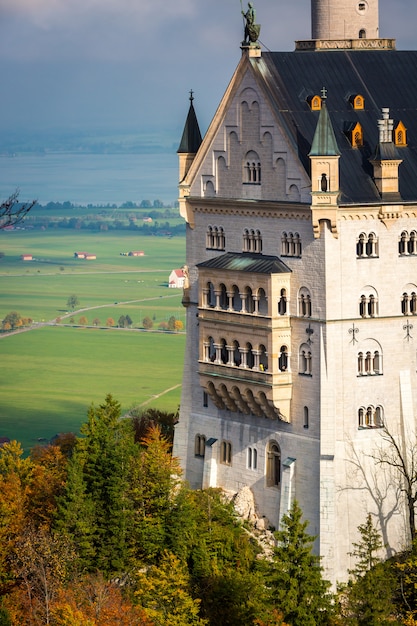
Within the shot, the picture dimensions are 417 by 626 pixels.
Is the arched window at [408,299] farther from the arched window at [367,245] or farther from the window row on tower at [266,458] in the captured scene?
the window row on tower at [266,458]

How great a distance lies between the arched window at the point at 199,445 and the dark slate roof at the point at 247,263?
8.42 m

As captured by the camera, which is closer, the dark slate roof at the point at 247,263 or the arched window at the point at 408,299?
the dark slate roof at the point at 247,263

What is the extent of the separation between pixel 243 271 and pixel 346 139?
7.13m

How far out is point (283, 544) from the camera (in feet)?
296

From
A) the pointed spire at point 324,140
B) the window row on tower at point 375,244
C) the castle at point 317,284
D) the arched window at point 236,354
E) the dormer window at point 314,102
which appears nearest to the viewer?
the pointed spire at point 324,140

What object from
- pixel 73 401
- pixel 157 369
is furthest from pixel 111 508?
pixel 157 369

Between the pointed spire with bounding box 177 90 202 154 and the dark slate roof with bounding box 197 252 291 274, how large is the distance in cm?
638

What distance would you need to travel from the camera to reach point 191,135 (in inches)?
3976

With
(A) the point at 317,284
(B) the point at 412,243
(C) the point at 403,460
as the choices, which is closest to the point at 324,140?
(A) the point at 317,284

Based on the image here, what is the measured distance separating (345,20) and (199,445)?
20434 millimetres

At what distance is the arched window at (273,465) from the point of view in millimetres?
94625

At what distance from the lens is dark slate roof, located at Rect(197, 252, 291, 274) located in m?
92.3

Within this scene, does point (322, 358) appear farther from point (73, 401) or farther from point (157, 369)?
point (157, 369)

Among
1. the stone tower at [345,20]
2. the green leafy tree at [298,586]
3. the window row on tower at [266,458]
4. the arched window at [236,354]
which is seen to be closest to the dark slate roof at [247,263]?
the arched window at [236,354]
